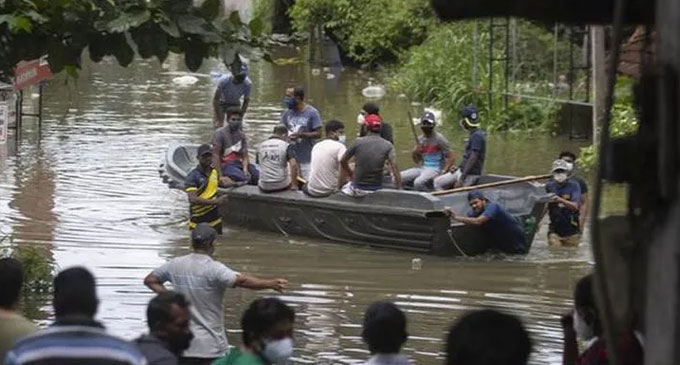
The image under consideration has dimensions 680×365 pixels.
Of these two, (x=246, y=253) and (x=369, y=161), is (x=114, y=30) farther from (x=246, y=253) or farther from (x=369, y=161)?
(x=246, y=253)

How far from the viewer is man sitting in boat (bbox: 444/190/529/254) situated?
14992 mm

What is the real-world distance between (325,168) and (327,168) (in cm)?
2

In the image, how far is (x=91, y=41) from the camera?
856 centimetres

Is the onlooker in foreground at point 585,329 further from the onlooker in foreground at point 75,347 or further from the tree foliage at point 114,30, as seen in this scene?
the tree foliage at point 114,30

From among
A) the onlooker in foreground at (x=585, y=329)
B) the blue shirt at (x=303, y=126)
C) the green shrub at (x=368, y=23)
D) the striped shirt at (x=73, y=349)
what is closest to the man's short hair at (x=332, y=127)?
the blue shirt at (x=303, y=126)

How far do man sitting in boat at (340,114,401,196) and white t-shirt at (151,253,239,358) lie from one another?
256 inches

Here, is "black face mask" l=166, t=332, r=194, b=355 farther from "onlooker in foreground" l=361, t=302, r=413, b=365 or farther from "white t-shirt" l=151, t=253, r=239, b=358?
"white t-shirt" l=151, t=253, r=239, b=358

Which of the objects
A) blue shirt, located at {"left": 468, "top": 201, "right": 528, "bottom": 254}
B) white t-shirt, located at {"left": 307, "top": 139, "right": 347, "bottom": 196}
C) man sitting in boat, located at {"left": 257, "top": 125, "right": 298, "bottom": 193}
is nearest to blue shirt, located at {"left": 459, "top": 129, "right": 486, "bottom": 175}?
blue shirt, located at {"left": 468, "top": 201, "right": 528, "bottom": 254}

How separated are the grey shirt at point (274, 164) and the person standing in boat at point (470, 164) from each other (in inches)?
63.6

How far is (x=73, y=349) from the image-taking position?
495 cm

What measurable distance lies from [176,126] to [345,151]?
1215 cm

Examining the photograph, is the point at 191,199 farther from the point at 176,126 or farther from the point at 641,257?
the point at 176,126

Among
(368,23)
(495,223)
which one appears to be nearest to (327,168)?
(495,223)

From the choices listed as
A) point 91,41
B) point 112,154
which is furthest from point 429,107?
point 91,41
